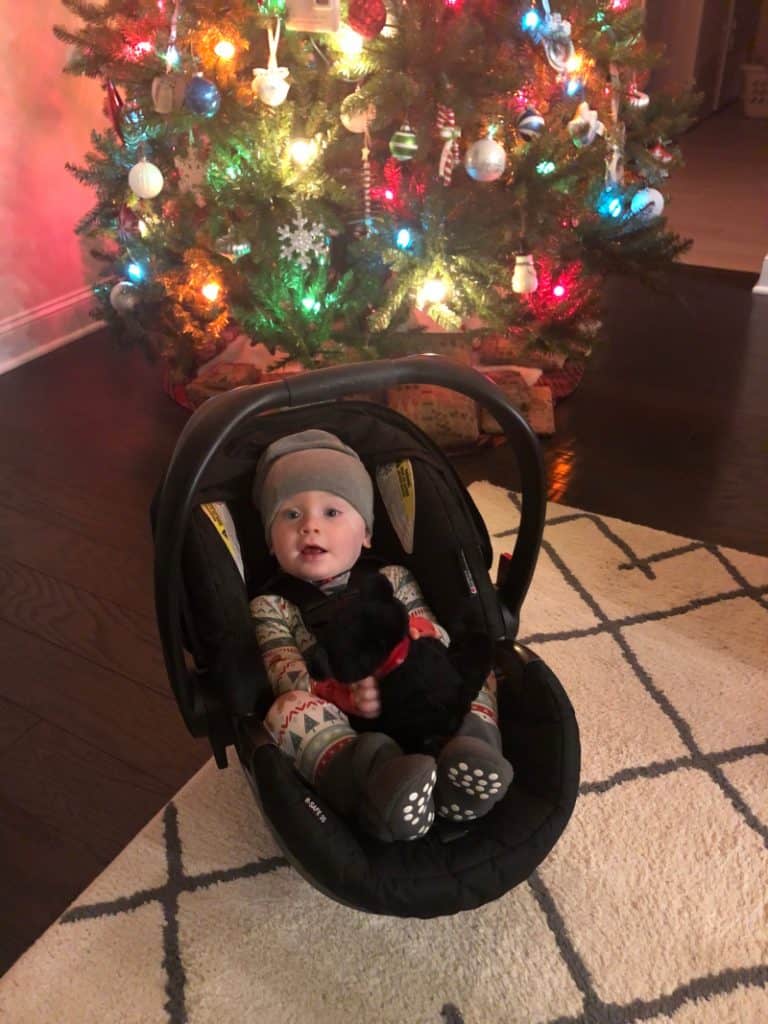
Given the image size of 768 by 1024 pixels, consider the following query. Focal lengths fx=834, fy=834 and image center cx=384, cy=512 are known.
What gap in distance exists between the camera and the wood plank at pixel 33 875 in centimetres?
112

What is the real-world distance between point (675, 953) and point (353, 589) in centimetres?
63

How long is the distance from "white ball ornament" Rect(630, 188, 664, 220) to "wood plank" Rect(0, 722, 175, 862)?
1.79 metres

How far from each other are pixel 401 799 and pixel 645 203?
1.79m

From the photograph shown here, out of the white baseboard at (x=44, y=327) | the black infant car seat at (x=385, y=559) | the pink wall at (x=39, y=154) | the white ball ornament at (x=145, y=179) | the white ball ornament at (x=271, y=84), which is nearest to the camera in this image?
the black infant car seat at (x=385, y=559)

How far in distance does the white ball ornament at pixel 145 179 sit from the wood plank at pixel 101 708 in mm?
1000

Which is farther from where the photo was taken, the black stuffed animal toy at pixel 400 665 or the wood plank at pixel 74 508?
the wood plank at pixel 74 508

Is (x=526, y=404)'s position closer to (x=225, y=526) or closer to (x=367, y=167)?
(x=367, y=167)

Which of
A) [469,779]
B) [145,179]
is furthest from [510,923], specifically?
[145,179]

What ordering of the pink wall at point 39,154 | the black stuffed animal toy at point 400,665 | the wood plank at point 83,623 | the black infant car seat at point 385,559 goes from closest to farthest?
the black infant car seat at point 385,559
the black stuffed animal toy at point 400,665
the wood plank at point 83,623
the pink wall at point 39,154

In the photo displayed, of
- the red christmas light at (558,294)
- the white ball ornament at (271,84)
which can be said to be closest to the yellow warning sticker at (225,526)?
the white ball ornament at (271,84)

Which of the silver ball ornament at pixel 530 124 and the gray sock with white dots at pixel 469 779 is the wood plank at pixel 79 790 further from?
the silver ball ornament at pixel 530 124

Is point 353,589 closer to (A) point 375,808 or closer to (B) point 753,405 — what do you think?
(A) point 375,808

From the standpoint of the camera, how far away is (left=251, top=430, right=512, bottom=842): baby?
94 cm

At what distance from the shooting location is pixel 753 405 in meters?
2.36
